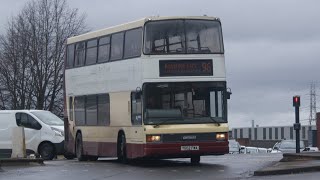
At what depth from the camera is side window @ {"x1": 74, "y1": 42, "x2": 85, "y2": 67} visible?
27.1 metres

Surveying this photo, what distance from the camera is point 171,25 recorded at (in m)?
22.4

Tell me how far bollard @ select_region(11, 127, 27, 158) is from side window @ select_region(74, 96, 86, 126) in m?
2.74

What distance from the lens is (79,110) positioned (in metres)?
27.5

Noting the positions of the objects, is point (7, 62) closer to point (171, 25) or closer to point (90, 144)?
point (90, 144)

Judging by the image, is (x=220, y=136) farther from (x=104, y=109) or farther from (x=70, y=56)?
(x=70, y=56)

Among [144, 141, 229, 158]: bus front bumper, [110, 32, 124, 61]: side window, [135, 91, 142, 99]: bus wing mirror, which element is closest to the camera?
[144, 141, 229, 158]: bus front bumper

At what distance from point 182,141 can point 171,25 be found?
3444mm

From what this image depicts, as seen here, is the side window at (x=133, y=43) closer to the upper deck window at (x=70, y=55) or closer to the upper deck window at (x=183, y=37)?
the upper deck window at (x=183, y=37)

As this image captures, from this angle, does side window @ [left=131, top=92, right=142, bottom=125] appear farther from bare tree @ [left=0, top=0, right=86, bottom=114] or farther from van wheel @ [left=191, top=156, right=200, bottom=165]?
bare tree @ [left=0, top=0, right=86, bottom=114]

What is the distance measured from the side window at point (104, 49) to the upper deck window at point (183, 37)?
313cm

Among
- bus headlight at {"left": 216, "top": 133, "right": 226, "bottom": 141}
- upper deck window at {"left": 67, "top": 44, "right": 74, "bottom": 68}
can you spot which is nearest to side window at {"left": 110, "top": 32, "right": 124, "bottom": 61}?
upper deck window at {"left": 67, "top": 44, "right": 74, "bottom": 68}

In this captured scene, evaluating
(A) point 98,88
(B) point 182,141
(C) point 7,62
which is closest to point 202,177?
(B) point 182,141

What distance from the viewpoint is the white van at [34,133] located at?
3059 cm

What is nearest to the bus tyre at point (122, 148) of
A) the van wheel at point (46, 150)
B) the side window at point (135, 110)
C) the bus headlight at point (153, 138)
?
the side window at point (135, 110)
